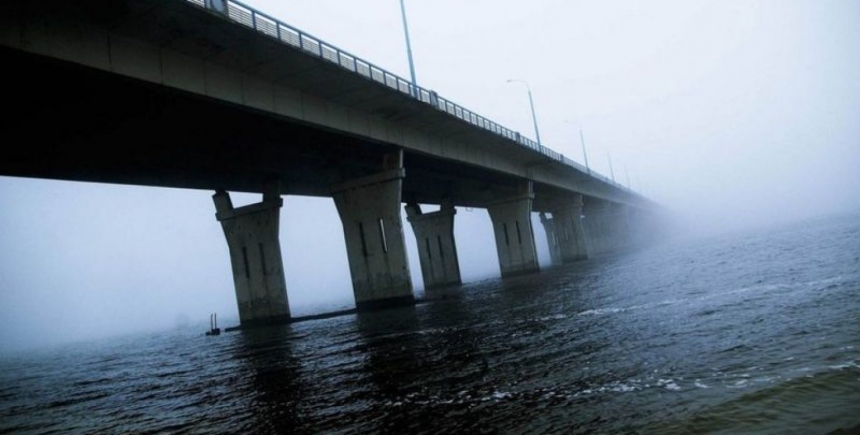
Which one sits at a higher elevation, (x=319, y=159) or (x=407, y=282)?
(x=319, y=159)

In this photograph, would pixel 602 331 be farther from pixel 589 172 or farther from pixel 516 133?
pixel 589 172

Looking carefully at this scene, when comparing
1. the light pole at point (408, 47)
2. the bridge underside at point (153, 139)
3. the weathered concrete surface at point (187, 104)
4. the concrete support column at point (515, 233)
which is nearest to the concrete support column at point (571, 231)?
the concrete support column at point (515, 233)

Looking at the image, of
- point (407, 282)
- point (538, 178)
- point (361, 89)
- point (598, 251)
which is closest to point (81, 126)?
point (361, 89)

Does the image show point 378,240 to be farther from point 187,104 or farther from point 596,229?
point 596,229

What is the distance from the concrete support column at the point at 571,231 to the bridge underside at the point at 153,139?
132 ft

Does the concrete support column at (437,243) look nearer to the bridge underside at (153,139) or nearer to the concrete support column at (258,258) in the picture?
the bridge underside at (153,139)

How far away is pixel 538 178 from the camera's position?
58.6 meters

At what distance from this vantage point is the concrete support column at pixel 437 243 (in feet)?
190

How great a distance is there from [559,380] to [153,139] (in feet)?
85.1

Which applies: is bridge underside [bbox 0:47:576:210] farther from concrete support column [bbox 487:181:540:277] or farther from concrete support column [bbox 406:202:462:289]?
concrete support column [bbox 487:181:540:277]

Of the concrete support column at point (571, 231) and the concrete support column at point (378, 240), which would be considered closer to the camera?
the concrete support column at point (378, 240)

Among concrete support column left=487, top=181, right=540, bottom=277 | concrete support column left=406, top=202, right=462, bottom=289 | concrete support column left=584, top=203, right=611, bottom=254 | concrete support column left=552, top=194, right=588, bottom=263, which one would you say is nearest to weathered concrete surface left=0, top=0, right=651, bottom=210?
concrete support column left=487, top=181, right=540, bottom=277

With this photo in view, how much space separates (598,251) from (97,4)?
103914 millimetres

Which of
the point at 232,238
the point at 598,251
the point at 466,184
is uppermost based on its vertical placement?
the point at 466,184
